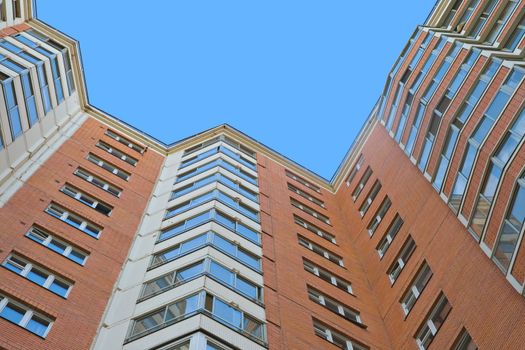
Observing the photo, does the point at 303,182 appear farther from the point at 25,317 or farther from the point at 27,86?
the point at 25,317

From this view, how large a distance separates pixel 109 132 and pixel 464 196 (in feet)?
88.7

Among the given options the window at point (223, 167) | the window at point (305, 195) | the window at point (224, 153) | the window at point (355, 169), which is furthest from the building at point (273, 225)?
the window at point (305, 195)

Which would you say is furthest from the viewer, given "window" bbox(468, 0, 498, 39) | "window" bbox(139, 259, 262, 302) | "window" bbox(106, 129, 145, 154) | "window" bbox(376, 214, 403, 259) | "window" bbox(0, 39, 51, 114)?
"window" bbox(106, 129, 145, 154)

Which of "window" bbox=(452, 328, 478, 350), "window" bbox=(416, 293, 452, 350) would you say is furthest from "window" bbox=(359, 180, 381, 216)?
"window" bbox=(452, 328, 478, 350)

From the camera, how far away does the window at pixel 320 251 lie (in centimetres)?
3566

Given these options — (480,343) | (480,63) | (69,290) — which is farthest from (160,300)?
(480,63)

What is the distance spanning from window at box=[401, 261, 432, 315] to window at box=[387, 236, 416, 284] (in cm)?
182

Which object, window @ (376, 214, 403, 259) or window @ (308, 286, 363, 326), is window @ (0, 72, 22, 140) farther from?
window @ (376, 214, 403, 259)

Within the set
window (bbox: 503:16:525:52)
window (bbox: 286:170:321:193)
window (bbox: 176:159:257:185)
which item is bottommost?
window (bbox: 503:16:525:52)

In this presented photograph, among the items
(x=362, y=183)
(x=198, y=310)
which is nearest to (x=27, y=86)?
(x=198, y=310)

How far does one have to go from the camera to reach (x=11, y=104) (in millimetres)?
29109

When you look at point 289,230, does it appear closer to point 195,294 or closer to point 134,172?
point 134,172

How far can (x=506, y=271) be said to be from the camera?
2128 cm

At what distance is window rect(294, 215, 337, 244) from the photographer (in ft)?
127
